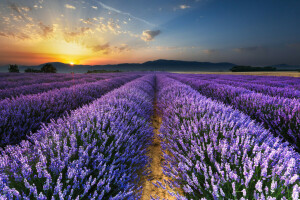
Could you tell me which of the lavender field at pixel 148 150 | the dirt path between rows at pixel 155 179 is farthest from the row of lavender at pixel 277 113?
the dirt path between rows at pixel 155 179

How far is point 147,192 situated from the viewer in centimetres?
162

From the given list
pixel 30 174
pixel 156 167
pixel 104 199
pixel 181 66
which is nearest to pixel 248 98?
pixel 156 167

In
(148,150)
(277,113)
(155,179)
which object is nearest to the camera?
(155,179)

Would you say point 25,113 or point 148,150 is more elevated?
point 25,113

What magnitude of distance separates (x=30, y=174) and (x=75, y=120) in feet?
2.79

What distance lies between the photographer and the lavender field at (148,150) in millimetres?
909

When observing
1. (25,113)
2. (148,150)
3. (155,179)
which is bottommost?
(155,179)

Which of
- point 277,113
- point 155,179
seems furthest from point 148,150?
point 277,113

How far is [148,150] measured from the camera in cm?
192

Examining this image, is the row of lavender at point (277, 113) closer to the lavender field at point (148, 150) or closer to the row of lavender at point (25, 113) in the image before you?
the lavender field at point (148, 150)

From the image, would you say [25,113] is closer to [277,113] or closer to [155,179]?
[155,179]

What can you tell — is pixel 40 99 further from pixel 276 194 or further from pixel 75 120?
pixel 276 194

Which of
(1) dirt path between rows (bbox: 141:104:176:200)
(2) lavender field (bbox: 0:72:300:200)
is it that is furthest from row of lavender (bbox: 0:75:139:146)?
(1) dirt path between rows (bbox: 141:104:176:200)

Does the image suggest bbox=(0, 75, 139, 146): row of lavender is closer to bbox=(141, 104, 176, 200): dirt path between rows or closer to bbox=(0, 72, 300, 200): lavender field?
bbox=(0, 72, 300, 200): lavender field
